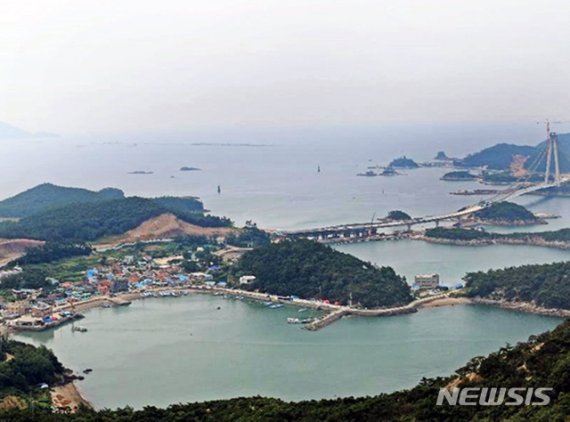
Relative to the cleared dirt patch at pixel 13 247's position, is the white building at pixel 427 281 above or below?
below

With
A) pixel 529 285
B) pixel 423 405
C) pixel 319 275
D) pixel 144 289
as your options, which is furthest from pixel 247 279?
pixel 423 405

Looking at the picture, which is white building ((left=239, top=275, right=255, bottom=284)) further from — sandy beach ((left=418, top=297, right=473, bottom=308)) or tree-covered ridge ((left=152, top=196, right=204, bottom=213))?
tree-covered ridge ((left=152, top=196, right=204, bottom=213))

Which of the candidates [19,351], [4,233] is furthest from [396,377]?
[4,233]

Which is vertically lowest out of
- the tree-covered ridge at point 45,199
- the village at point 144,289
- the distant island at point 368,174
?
the village at point 144,289

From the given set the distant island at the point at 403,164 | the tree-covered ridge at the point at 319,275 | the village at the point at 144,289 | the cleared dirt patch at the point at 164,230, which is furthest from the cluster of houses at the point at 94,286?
the distant island at the point at 403,164

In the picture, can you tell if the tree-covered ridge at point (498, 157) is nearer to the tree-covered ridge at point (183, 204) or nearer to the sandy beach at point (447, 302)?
the tree-covered ridge at point (183, 204)

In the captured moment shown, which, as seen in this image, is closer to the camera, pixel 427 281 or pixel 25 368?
pixel 25 368

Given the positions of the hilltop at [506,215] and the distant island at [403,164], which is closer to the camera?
the hilltop at [506,215]

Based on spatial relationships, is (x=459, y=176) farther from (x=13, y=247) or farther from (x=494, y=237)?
(x=13, y=247)
